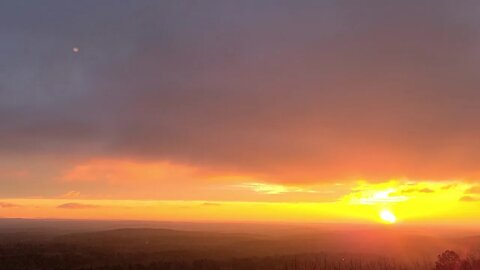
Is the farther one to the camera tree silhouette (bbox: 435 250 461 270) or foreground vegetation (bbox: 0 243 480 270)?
foreground vegetation (bbox: 0 243 480 270)

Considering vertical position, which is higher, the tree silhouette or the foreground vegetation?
the tree silhouette

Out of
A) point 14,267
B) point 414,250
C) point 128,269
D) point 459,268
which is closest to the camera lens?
point 459,268

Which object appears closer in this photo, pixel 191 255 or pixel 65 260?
pixel 65 260

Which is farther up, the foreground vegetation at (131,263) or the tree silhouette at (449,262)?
the tree silhouette at (449,262)

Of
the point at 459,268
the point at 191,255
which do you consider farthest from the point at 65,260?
the point at 459,268

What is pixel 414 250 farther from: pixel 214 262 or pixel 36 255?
pixel 36 255

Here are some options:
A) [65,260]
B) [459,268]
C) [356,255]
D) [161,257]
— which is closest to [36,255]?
[65,260]

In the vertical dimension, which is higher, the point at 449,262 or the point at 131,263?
the point at 449,262

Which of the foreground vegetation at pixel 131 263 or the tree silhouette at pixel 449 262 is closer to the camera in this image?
the tree silhouette at pixel 449 262

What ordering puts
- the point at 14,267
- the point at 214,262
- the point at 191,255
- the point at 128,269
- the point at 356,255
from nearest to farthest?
the point at 128,269
the point at 14,267
the point at 214,262
the point at 191,255
the point at 356,255

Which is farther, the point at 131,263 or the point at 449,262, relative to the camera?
the point at 131,263
